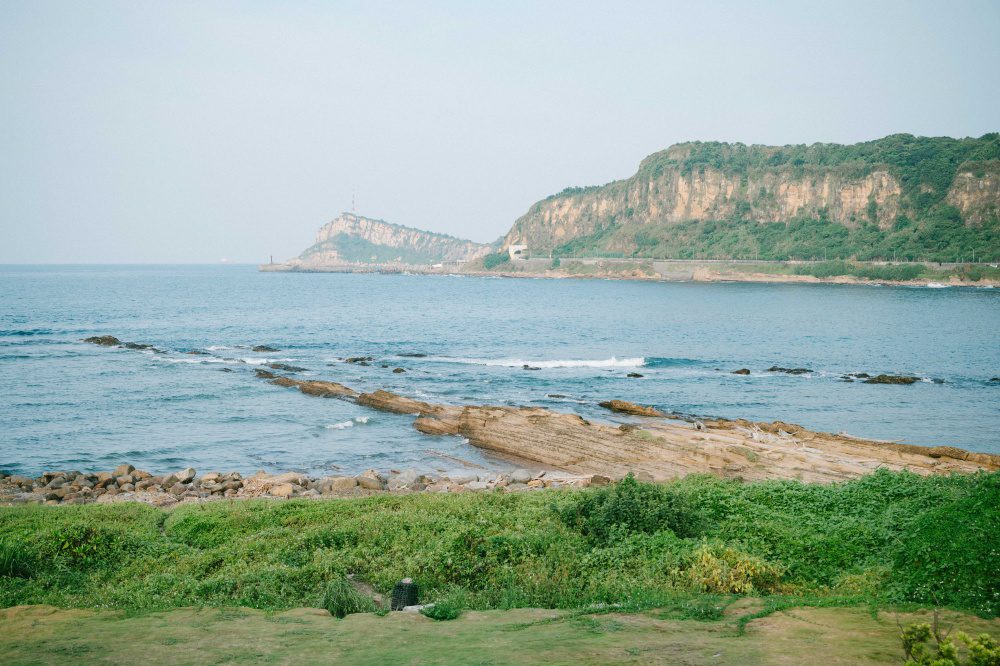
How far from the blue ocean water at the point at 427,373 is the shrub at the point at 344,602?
597 inches

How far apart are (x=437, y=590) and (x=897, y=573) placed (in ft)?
21.0

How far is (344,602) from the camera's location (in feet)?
30.9

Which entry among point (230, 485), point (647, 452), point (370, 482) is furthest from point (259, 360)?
point (647, 452)

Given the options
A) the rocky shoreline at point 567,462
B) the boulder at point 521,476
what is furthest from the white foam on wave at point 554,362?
the boulder at point 521,476

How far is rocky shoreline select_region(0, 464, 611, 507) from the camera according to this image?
66.4 feet

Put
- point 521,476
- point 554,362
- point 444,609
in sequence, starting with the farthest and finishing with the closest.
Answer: point 554,362, point 521,476, point 444,609

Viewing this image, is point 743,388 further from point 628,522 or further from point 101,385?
point 101,385

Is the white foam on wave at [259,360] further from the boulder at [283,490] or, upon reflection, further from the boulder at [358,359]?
the boulder at [283,490]

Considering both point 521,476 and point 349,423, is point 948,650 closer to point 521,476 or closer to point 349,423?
point 521,476

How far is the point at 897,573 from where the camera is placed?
9.67 m

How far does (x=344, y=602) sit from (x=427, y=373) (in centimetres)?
3534

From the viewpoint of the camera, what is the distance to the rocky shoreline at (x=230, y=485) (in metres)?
20.2

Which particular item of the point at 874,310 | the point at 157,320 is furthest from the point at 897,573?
the point at 874,310

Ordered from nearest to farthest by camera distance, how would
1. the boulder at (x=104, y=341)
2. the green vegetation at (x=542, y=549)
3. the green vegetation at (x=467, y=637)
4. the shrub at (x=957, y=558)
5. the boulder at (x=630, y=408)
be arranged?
the green vegetation at (x=467, y=637), the shrub at (x=957, y=558), the green vegetation at (x=542, y=549), the boulder at (x=630, y=408), the boulder at (x=104, y=341)
